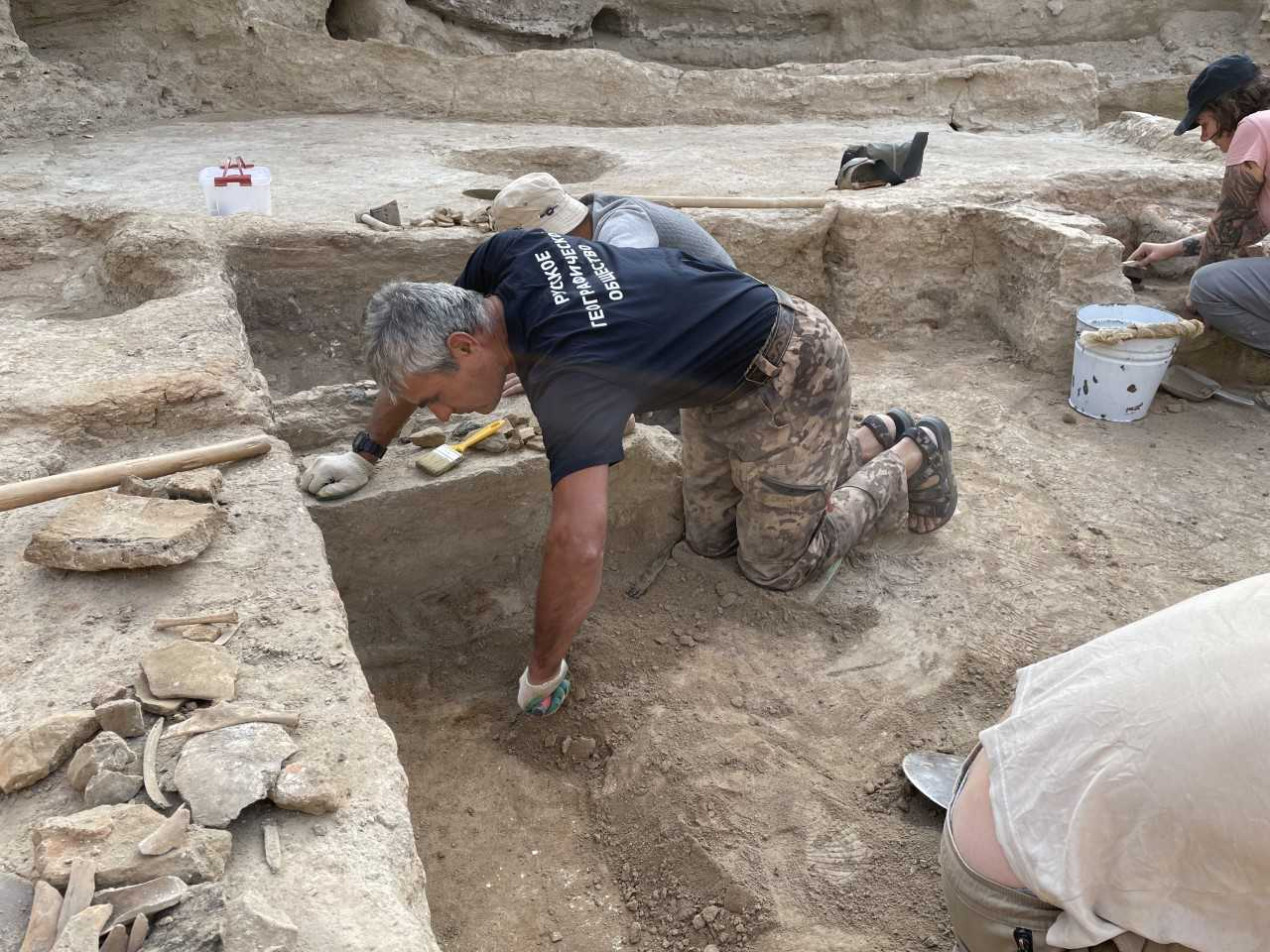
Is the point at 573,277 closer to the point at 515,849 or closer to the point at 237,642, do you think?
the point at 237,642

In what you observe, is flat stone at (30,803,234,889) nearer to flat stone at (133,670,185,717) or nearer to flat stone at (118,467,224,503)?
flat stone at (133,670,185,717)

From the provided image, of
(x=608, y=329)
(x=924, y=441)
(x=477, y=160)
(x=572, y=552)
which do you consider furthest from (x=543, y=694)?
(x=477, y=160)

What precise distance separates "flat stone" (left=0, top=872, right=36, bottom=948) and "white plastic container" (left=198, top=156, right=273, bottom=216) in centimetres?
375

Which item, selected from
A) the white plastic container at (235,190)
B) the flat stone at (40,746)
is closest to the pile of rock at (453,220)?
the white plastic container at (235,190)

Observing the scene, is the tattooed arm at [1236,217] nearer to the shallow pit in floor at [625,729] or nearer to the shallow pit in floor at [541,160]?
the shallow pit in floor at [625,729]

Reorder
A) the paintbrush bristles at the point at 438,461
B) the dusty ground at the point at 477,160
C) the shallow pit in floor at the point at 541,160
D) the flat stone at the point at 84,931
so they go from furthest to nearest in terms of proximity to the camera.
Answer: the shallow pit in floor at the point at 541,160 < the dusty ground at the point at 477,160 < the paintbrush bristles at the point at 438,461 < the flat stone at the point at 84,931

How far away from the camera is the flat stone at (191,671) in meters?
1.77

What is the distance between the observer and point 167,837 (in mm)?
1427

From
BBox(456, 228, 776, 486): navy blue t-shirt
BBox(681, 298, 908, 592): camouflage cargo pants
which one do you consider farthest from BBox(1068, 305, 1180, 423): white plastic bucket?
BBox(456, 228, 776, 486): navy blue t-shirt

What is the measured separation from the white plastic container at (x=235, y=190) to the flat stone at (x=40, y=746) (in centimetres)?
342

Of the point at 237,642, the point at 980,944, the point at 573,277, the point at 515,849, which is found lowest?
the point at 515,849

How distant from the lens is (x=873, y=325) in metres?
5.27

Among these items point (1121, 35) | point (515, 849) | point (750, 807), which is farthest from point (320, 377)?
point (1121, 35)

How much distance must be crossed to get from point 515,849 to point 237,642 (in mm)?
1020
